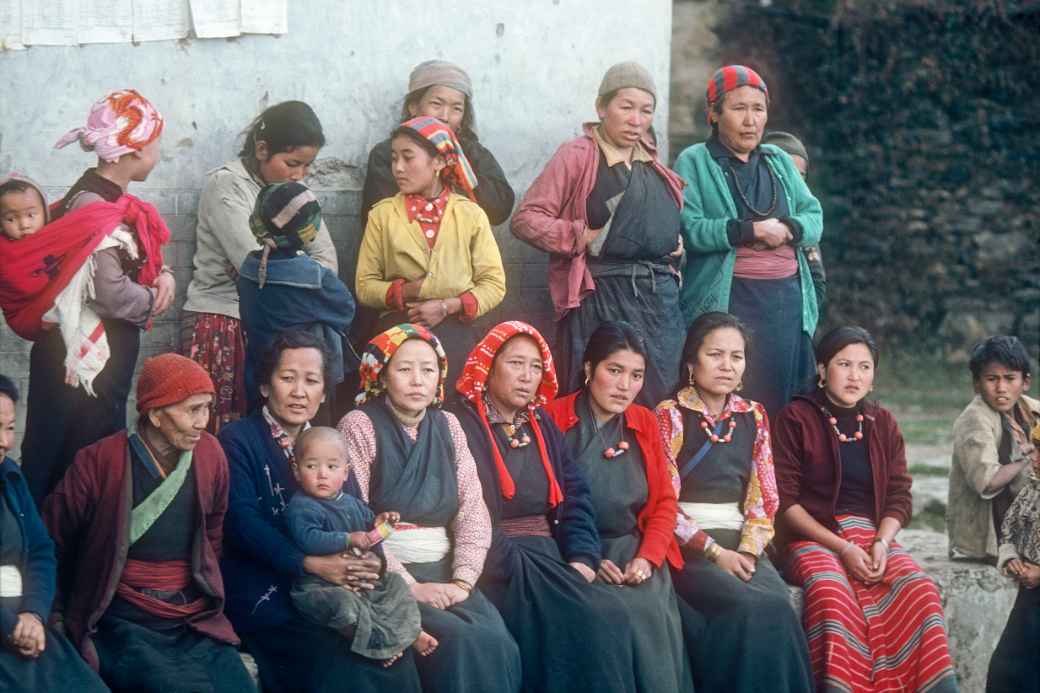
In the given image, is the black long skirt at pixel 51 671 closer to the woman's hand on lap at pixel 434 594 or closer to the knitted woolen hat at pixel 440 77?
the woman's hand on lap at pixel 434 594

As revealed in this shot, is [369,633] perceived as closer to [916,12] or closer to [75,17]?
[75,17]

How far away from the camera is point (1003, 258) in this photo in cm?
1596

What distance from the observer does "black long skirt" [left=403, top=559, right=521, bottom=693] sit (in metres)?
5.03

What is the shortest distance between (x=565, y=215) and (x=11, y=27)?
7.66ft

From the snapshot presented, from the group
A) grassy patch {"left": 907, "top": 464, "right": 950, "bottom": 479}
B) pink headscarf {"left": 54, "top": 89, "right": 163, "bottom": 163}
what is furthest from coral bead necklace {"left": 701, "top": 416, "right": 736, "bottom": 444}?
grassy patch {"left": 907, "top": 464, "right": 950, "bottom": 479}

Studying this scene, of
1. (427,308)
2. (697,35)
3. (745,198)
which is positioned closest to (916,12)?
(697,35)

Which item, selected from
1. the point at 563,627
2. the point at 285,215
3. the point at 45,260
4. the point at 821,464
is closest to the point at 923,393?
the point at 821,464

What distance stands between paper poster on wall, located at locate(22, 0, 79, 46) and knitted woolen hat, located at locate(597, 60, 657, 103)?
7.08 feet

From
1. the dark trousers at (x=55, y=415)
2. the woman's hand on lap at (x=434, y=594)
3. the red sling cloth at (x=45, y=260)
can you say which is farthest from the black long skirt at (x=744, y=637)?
the red sling cloth at (x=45, y=260)

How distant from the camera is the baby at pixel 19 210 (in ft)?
18.4

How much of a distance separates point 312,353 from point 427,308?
884mm

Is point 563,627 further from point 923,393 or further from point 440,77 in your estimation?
point 923,393

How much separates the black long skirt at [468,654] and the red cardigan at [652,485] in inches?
27.4

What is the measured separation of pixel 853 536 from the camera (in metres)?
6.05
